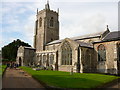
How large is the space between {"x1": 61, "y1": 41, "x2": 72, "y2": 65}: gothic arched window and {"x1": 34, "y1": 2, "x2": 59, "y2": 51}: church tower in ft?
68.9

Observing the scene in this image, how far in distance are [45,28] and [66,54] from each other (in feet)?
82.1

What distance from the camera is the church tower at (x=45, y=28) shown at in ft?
182

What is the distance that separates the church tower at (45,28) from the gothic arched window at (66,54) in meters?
21.0

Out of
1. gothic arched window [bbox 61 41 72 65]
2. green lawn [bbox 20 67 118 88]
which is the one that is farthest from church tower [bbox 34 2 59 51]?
green lawn [bbox 20 67 118 88]

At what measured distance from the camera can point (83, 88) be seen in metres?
13.0

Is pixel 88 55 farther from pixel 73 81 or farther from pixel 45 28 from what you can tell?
pixel 45 28

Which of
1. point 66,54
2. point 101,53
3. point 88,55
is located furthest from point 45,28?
point 101,53

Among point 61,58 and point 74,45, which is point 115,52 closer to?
point 74,45

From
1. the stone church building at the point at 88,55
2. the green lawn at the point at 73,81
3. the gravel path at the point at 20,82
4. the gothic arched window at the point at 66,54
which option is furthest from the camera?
the gothic arched window at the point at 66,54

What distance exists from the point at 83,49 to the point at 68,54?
426 cm

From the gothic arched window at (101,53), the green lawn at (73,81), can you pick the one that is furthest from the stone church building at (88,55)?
the green lawn at (73,81)

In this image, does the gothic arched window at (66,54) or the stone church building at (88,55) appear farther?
the gothic arched window at (66,54)

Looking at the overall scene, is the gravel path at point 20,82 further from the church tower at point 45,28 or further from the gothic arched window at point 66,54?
the church tower at point 45,28

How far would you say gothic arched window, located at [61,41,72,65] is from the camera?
3300 cm
